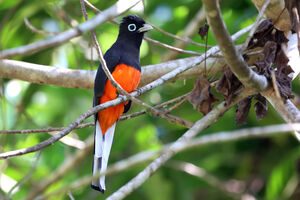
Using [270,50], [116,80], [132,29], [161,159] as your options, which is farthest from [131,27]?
[161,159]

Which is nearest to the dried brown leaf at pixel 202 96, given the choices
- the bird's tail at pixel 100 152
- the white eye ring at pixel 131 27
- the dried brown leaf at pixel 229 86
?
the dried brown leaf at pixel 229 86

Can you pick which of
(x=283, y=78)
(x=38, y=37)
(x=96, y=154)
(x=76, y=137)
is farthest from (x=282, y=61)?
(x=38, y=37)

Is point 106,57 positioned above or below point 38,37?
above

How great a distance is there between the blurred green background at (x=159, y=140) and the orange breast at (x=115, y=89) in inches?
35.3

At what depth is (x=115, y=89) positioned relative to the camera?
16.3 ft

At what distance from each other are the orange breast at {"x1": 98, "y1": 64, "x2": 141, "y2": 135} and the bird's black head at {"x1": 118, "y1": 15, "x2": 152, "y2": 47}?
61 cm

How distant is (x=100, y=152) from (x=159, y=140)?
1857 mm

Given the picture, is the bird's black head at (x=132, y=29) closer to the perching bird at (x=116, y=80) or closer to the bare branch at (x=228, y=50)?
the perching bird at (x=116, y=80)

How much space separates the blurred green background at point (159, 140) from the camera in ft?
19.0

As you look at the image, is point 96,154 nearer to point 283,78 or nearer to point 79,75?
point 79,75

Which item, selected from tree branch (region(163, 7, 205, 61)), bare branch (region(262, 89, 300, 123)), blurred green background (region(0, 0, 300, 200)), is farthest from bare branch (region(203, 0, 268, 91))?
tree branch (region(163, 7, 205, 61))

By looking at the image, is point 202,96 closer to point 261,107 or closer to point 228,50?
point 261,107

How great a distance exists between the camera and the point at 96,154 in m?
4.50

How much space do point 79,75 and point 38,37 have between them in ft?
7.07
